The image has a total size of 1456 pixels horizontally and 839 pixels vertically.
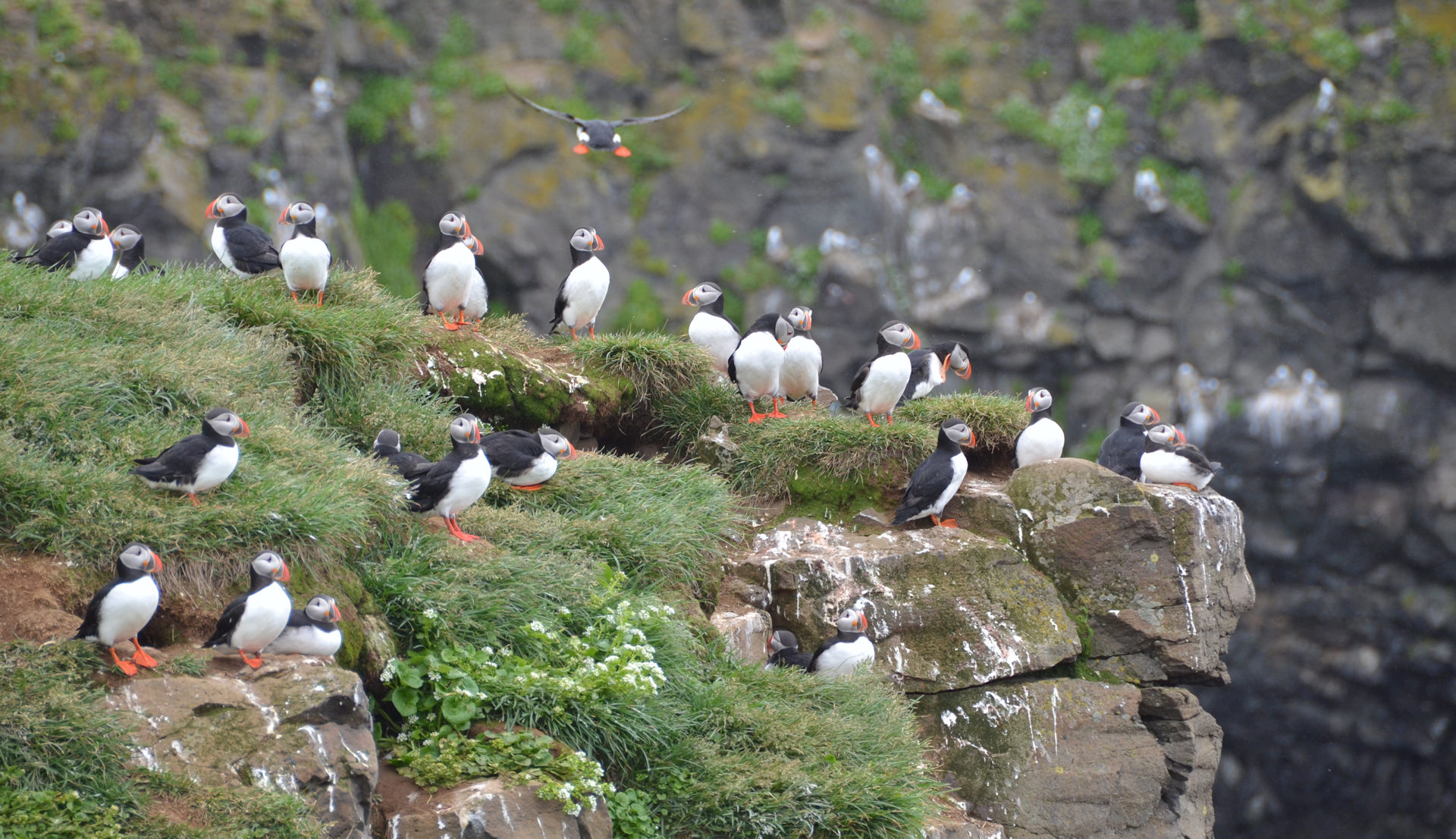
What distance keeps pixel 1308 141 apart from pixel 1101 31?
442 centimetres

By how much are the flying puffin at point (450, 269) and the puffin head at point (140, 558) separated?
357 cm

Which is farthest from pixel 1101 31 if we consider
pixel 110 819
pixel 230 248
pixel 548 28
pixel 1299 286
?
pixel 110 819

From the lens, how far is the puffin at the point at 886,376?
770 centimetres

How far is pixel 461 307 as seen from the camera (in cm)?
835

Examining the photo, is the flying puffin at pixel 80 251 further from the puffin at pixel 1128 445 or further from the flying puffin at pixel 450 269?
the puffin at pixel 1128 445

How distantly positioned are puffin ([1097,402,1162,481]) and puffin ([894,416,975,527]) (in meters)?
1.45

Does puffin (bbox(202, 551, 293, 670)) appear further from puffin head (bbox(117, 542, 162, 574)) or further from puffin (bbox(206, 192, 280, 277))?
puffin (bbox(206, 192, 280, 277))

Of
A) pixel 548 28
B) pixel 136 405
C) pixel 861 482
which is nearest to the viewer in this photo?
pixel 136 405

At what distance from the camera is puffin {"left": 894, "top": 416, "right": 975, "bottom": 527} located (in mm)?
7102

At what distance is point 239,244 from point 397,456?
257 cm

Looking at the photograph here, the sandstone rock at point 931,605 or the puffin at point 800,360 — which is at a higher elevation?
the puffin at point 800,360

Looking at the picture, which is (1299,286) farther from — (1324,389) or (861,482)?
(861,482)

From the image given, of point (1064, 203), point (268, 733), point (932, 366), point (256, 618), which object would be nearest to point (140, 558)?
point (256, 618)

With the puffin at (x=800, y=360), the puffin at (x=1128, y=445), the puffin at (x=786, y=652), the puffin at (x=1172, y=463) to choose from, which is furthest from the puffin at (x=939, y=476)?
the puffin at (x=1172, y=463)
